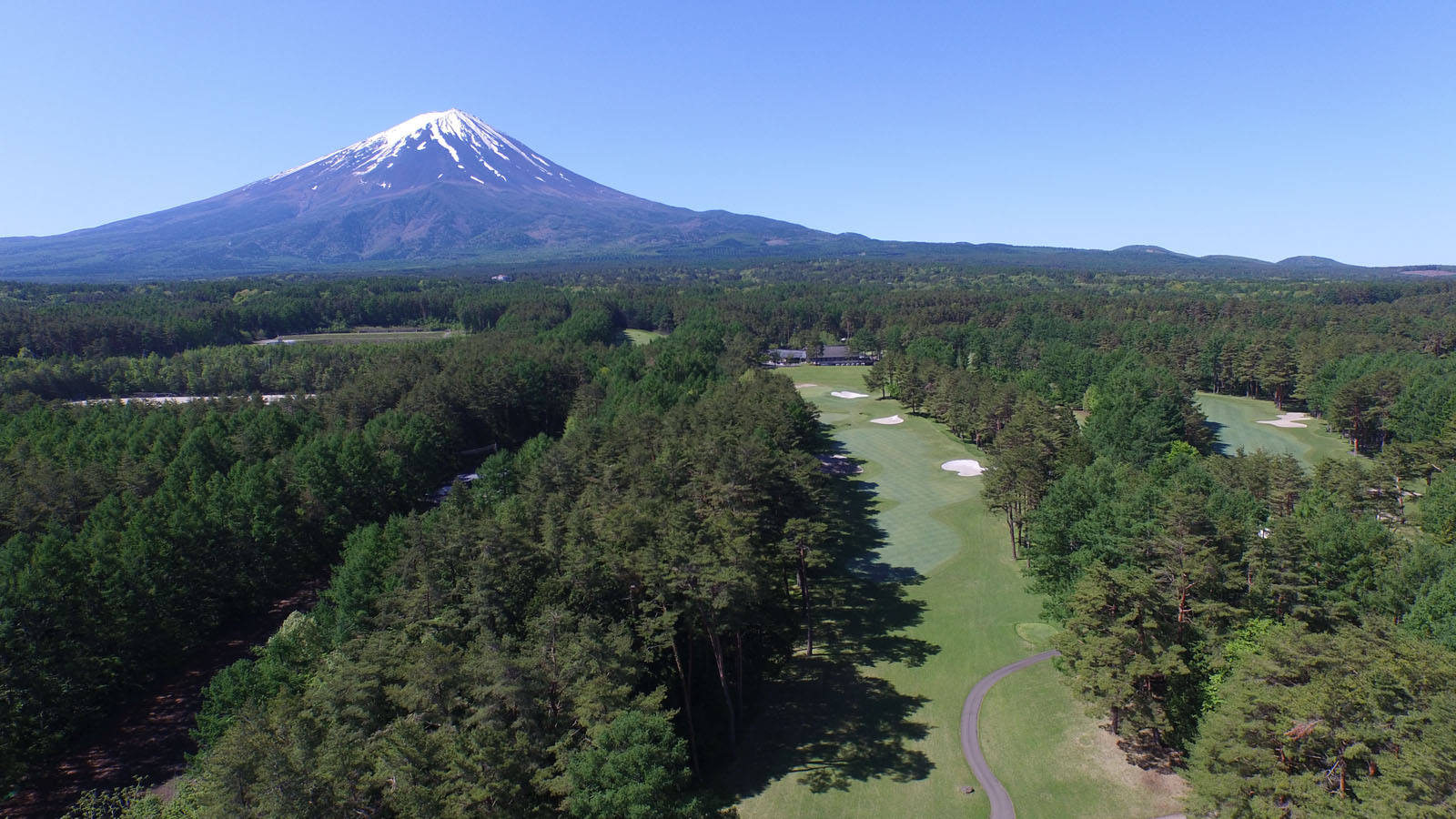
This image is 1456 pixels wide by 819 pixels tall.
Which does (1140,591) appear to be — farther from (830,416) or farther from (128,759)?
(830,416)

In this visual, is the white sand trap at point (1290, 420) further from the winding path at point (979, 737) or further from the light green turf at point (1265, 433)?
the winding path at point (979, 737)

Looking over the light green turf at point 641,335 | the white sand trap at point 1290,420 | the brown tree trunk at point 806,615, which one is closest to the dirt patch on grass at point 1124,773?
the brown tree trunk at point 806,615

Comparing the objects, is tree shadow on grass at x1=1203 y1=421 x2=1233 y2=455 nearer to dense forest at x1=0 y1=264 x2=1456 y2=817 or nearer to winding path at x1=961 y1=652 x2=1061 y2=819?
dense forest at x1=0 y1=264 x2=1456 y2=817

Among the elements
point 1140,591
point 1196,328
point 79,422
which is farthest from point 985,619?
point 1196,328

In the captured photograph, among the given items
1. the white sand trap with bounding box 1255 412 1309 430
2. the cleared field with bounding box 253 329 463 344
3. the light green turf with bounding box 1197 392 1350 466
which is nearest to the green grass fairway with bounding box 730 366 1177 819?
the light green turf with bounding box 1197 392 1350 466

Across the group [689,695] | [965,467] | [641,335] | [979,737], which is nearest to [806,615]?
[689,695]

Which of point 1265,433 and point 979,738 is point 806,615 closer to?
point 979,738
